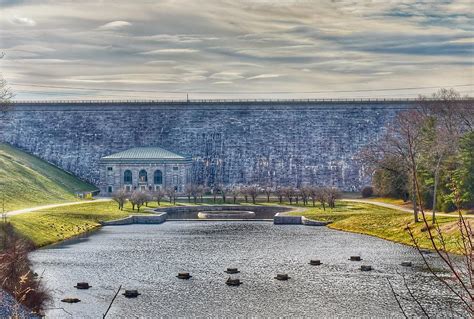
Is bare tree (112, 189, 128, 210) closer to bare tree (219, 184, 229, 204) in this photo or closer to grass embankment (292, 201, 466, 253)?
bare tree (219, 184, 229, 204)

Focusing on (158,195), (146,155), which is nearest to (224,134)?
(146,155)

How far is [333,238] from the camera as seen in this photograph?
71.8m

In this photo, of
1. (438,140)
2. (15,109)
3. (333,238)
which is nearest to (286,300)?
(333,238)

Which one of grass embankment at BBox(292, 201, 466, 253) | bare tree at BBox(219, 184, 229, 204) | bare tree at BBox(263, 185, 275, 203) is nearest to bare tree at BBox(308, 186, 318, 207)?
grass embankment at BBox(292, 201, 466, 253)

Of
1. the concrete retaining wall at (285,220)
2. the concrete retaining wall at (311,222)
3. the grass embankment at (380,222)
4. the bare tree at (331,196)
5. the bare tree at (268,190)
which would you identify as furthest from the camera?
the bare tree at (268,190)

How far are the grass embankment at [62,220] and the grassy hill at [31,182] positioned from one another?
247 inches

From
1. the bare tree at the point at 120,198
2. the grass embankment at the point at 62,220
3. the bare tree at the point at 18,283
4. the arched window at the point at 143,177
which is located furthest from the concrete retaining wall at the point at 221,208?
the bare tree at the point at 18,283

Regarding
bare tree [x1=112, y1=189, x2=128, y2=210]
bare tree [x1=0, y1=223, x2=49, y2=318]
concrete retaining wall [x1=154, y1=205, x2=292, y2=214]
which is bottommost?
concrete retaining wall [x1=154, y1=205, x2=292, y2=214]

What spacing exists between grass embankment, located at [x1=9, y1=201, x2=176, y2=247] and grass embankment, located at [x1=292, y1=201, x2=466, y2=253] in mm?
25426

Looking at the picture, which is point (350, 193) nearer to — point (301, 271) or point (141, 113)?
point (141, 113)

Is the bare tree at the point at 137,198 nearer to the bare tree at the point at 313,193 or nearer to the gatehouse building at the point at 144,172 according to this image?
the bare tree at the point at 313,193

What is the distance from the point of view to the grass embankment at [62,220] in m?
70.4

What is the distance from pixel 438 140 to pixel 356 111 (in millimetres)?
65369

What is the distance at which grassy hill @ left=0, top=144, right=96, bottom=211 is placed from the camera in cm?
9850
